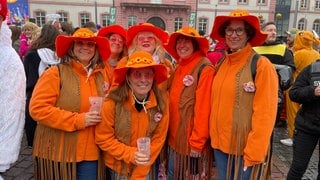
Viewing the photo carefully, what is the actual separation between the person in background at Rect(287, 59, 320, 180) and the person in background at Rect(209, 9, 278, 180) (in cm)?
78

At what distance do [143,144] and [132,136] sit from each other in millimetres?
352

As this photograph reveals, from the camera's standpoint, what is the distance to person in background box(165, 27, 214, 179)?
270 centimetres

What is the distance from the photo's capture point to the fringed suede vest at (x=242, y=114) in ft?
7.97

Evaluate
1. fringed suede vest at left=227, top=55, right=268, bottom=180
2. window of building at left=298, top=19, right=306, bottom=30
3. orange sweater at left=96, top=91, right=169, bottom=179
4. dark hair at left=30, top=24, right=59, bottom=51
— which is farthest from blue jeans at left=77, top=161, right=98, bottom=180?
window of building at left=298, top=19, right=306, bottom=30

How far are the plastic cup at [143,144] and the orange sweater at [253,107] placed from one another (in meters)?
0.71

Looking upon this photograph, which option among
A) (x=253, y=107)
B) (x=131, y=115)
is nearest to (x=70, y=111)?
(x=131, y=115)

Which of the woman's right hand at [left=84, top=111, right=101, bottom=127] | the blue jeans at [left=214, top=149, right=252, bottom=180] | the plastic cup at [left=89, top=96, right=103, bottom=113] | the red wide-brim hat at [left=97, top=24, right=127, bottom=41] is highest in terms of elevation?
the red wide-brim hat at [left=97, top=24, right=127, bottom=41]

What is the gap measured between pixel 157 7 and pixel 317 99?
39.3 m

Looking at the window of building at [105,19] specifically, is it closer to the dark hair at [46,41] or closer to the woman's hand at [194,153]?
the dark hair at [46,41]

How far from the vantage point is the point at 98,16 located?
40000mm

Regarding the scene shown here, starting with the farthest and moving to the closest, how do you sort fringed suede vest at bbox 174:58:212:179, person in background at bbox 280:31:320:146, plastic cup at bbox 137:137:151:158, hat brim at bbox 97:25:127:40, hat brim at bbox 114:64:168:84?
person in background at bbox 280:31:320:146, hat brim at bbox 97:25:127:40, fringed suede vest at bbox 174:58:212:179, hat brim at bbox 114:64:168:84, plastic cup at bbox 137:137:151:158

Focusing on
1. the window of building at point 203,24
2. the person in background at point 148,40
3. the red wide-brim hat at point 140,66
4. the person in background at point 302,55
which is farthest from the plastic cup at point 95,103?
the window of building at point 203,24

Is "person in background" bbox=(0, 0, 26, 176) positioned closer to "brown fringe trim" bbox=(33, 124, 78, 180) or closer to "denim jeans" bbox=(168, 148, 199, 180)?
"brown fringe trim" bbox=(33, 124, 78, 180)

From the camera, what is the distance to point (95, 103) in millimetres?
2336
